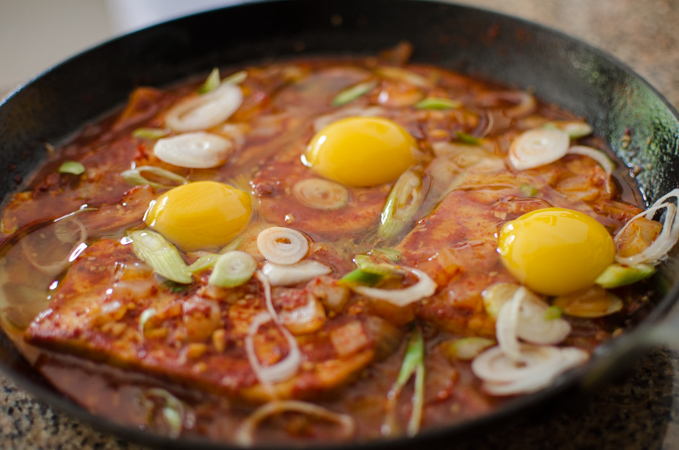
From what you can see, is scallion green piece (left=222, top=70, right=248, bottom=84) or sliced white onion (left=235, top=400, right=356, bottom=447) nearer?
sliced white onion (left=235, top=400, right=356, bottom=447)

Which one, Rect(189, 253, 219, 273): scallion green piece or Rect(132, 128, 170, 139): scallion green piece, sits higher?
Rect(132, 128, 170, 139): scallion green piece

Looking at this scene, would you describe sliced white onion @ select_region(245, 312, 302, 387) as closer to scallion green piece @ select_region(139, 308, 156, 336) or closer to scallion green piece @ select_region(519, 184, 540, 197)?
scallion green piece @ select_region(139, 308, 156, 336)

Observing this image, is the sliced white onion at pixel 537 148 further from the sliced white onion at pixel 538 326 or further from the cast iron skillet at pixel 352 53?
the sliced white onion at pixel 538 326

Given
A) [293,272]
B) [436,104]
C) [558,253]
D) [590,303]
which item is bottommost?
[590,303]

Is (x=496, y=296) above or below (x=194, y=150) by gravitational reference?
below

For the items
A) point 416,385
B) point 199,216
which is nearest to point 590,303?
point 416,385

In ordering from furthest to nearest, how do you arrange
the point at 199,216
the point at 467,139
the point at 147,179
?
1. the point at 467,139
2. the point at 147,179
3. the point at 199,216

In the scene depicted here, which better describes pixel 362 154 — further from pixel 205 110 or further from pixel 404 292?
pixel 205 110

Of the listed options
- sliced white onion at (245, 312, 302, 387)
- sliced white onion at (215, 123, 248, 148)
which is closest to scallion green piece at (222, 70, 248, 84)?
sliced white onion at (215, 123, 248, 148)
